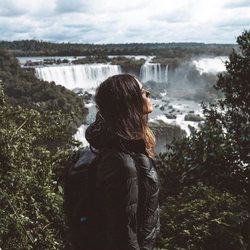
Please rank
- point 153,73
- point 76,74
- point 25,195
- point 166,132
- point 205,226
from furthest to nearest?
point 153,73 → point 76,74 → point 166,132 → point 25,195 → point 205,226

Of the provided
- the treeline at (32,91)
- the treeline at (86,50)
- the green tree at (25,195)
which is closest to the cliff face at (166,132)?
the treeline at (32,91)

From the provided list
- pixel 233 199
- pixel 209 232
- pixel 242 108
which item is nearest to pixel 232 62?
pixel 242 108

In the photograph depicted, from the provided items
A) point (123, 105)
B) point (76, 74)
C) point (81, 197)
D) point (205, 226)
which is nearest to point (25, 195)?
point (205, 226)

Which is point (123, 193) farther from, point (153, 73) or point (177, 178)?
point (153, 73)

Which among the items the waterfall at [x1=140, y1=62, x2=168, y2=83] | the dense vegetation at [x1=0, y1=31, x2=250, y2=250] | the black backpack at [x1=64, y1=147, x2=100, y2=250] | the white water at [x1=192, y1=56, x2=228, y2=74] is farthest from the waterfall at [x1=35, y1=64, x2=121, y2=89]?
the black backpack at [x1=64, y1=147, x2=100, y2=250]

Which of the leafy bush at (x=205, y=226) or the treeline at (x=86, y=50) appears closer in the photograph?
the leafy bush at (x=205, y=226)

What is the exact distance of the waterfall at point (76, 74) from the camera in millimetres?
48781

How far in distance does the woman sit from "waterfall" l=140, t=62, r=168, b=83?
51.6 m

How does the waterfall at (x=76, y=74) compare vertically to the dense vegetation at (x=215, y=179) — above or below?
below

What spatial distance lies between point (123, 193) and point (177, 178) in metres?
8.03

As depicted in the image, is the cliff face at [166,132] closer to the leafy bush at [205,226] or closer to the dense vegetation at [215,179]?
the dense vegetation at [215,179]

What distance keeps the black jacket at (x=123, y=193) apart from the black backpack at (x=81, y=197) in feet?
0.16

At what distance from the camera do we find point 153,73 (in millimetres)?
55312

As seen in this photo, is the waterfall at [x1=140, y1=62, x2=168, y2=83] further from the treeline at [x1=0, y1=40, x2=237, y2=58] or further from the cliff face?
the cliff face
